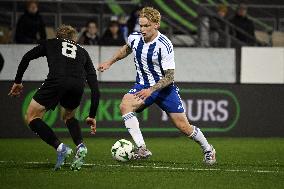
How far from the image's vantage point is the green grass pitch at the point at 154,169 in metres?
9.91

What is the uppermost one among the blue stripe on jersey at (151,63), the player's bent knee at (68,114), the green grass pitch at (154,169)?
the blue stripe on jersey at (151,63)

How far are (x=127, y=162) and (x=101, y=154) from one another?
58.7 inches

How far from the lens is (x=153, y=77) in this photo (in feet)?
41.0

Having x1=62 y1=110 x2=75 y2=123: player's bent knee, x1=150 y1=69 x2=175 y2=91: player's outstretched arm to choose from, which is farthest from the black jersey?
x1=150 y1=69 x2=175 y2=91: player's outstretched arm

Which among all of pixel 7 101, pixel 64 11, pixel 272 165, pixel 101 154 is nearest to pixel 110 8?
pixel 64 11

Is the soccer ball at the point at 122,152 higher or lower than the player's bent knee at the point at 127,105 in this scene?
lower

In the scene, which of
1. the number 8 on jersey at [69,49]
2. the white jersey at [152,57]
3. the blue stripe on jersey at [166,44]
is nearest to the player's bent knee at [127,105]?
the white jersey at [152,57]

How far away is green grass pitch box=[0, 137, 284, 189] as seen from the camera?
9.91m

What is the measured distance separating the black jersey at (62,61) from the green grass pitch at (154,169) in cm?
103

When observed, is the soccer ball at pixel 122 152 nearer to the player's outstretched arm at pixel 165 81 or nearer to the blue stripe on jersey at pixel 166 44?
the player's outstretched arm at pixel 165 81

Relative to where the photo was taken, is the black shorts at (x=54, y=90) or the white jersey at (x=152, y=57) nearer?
the black shorts at (x=54, y=90)

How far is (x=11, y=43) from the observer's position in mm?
19359

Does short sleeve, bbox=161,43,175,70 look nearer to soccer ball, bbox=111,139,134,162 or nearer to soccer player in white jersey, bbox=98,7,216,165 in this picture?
soccer player in white jersey, bbox=98,7,216,165

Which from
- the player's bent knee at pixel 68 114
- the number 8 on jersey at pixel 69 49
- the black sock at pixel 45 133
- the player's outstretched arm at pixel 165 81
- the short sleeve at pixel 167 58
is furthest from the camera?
the short sleeve at pixel 167 58
